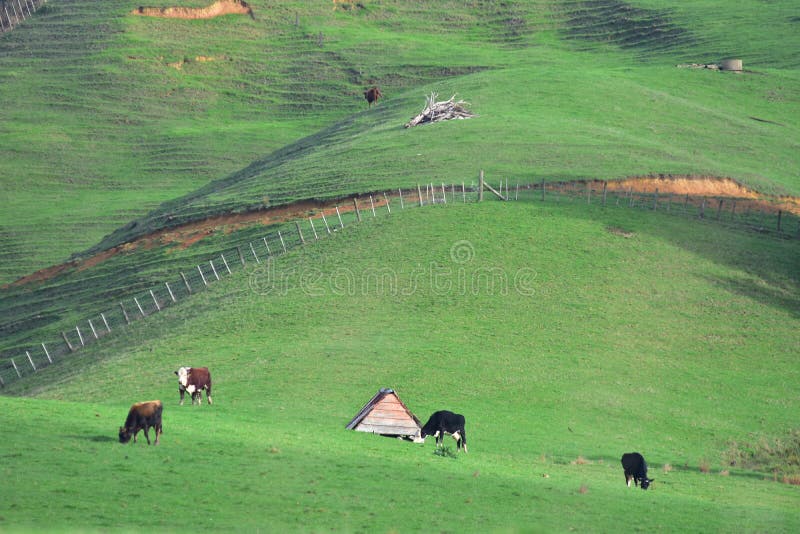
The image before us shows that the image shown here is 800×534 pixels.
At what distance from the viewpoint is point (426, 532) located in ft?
77.4

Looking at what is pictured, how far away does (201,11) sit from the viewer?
439 feet

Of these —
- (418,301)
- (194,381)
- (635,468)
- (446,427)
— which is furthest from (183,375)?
(418,301)

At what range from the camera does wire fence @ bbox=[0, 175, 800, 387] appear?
55688 millimetres

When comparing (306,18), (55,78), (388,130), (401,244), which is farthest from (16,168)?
(401,244)

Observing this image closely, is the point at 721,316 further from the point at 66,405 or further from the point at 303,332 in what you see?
the point at 66,405

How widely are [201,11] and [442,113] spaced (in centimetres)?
5883

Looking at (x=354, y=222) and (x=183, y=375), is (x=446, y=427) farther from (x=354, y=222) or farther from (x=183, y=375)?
(x=354, y=222)

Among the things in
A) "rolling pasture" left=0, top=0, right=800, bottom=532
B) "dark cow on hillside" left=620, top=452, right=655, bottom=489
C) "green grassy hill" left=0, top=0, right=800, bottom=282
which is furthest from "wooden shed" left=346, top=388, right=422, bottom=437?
"green grassy hill" left=0, top=0, right=800, bottom=282

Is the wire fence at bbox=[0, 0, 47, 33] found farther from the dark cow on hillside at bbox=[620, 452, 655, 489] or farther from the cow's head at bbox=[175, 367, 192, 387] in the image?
the dark cow on hillside at bbox=[620, 452, 655, 489]

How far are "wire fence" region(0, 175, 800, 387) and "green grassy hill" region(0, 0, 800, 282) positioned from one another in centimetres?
298

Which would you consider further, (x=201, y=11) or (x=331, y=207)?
(x=201, y=11)

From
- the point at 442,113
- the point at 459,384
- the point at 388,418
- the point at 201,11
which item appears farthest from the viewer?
the point at 201,11

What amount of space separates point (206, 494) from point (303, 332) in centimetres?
2196

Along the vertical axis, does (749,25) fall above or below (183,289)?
above
